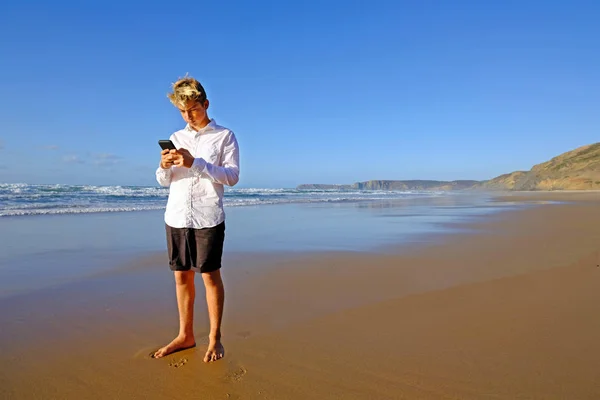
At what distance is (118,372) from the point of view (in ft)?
7.32

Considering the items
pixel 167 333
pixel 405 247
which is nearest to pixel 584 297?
pixel 405 247

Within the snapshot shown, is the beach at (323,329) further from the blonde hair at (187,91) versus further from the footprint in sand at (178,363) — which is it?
the blonde hair at (187,91)

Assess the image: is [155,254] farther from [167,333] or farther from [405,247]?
[405,247]

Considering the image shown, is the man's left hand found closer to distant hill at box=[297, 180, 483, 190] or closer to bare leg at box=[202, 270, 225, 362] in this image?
bare leg at box=[202, 270, 225, 362]

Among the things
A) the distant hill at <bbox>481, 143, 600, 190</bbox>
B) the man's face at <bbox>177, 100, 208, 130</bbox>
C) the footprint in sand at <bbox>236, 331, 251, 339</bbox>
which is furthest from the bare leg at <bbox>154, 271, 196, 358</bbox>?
the distant hill at <bbox>481, 143, 600, 190</bbox>

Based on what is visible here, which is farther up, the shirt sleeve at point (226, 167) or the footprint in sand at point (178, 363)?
the shirt sleeve at point (226, 167)

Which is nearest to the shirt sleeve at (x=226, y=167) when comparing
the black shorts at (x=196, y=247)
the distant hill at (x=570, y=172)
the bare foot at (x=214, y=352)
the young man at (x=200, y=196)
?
the young man at (x=200, y=196)

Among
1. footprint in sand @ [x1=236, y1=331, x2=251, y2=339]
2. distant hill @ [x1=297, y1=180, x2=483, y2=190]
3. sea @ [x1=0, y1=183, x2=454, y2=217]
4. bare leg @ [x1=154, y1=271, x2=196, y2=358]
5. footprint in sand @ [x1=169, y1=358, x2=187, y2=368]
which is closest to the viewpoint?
footprint in sand @ [x1=169, y1=358, x2=187, y2=368]

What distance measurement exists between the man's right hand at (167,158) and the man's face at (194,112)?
334 mm

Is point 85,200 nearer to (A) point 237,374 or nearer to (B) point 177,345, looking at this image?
(B) point 177,345

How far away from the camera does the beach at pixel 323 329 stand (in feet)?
6.83

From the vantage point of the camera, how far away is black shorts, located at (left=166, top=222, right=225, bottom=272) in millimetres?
2402

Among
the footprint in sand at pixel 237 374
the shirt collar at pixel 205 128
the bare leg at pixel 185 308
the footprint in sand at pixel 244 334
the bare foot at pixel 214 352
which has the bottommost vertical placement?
the footprint in sand at pixel 244 334

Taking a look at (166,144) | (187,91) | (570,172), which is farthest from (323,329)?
(570,172)
